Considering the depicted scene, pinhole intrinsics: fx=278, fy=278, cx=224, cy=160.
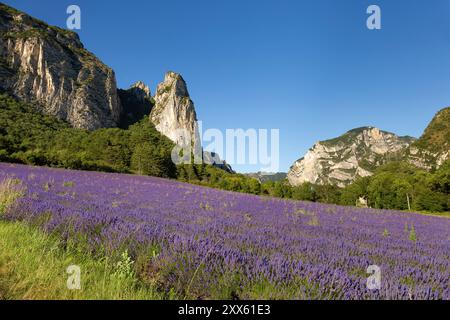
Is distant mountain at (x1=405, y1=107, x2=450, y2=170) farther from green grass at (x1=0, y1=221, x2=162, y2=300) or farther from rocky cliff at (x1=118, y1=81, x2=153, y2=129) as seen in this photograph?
rocky cliff at (x1=118, y1=81, x2=153, y2=129)

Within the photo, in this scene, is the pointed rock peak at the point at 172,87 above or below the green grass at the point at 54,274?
above

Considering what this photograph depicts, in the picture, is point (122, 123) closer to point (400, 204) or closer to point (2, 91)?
point (2, 91)

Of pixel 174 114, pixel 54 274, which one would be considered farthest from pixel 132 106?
pixel 54 274

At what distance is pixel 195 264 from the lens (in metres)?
2.62

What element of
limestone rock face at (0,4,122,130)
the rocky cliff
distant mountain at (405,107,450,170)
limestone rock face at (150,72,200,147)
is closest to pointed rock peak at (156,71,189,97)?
limestone rock face at (150,72,200,147)

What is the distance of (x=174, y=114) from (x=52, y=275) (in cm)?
17980

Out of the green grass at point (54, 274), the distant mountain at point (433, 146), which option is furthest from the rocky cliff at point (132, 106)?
the green grass at point (54, 274)

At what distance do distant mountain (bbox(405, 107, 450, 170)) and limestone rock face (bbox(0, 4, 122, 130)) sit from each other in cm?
14181

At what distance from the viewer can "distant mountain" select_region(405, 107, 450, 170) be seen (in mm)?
119188

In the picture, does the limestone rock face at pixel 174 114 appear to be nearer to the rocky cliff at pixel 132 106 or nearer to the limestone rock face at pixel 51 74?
the rocky cliff at pixel 132 106

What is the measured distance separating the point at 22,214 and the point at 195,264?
3.55m

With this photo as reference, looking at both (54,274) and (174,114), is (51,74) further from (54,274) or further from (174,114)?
(54,274)

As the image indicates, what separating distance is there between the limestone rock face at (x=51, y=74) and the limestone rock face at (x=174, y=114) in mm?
40677

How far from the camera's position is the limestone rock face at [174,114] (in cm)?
17362
